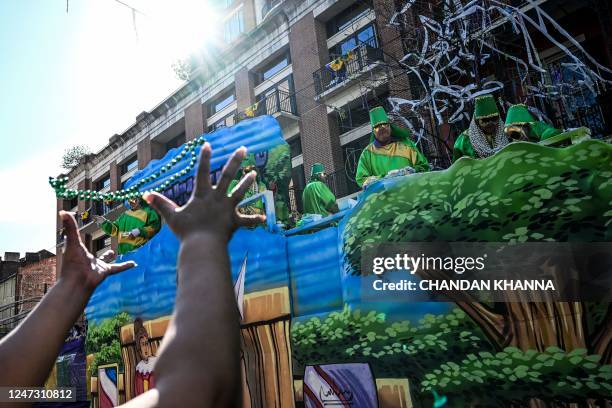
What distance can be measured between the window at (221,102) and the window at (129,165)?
664cm

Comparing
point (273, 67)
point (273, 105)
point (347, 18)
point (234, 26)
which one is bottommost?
point (273, 105)

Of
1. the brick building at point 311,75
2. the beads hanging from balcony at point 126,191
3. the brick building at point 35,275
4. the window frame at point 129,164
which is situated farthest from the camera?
the brick building at point 35,275

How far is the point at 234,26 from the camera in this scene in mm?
21156

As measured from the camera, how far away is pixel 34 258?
32.2 m

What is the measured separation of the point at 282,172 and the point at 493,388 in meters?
3.43

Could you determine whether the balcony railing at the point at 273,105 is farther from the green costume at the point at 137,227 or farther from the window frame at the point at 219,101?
the green costume at the point at 137,227

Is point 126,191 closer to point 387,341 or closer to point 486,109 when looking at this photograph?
point 387,341

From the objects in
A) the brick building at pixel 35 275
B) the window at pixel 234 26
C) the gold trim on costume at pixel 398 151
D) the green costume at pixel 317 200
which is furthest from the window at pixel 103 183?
the gold trim on costume at pixel 398 151

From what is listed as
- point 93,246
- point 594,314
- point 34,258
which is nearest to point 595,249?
point 594,314

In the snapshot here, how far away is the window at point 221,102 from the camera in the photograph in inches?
786

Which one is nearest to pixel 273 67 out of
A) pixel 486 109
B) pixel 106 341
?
pixel 106 341

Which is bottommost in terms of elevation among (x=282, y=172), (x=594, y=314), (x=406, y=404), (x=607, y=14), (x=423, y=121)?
(x=406, y=404)

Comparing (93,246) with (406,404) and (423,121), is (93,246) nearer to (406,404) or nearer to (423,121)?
(423,121)

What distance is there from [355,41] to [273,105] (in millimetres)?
4032
